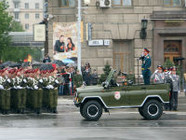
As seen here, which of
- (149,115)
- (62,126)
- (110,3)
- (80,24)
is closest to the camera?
(62,126)

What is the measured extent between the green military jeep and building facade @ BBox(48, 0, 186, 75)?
15791 mm

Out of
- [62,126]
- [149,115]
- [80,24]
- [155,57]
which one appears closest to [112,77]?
[149,115]

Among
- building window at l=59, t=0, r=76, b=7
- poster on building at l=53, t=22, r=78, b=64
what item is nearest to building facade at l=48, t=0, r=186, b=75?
building window at l=59, t=0, r=76, b=7

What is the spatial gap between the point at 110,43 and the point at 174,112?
13674 mm

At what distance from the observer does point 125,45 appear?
3434 cm

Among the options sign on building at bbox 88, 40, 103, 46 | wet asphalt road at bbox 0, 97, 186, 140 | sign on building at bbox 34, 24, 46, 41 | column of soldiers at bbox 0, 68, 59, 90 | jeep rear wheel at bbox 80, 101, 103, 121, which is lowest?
wet asphalt road at bbox 0, 97, 186, 140

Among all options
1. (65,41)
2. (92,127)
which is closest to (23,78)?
(92,127)

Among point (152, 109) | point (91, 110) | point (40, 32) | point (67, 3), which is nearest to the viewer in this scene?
point (91, 110)

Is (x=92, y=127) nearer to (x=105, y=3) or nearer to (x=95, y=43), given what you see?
(x=95, y=43)

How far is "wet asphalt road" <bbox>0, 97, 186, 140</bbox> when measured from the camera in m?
13.2

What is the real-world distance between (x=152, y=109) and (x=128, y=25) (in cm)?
1638

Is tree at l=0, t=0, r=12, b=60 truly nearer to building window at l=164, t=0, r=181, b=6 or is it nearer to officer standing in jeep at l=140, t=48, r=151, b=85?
building window at l=164, t=0, r=181, b=6

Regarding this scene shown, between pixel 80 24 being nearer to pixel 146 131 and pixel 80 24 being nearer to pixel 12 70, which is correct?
pixel 12 70

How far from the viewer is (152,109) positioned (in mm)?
17719
